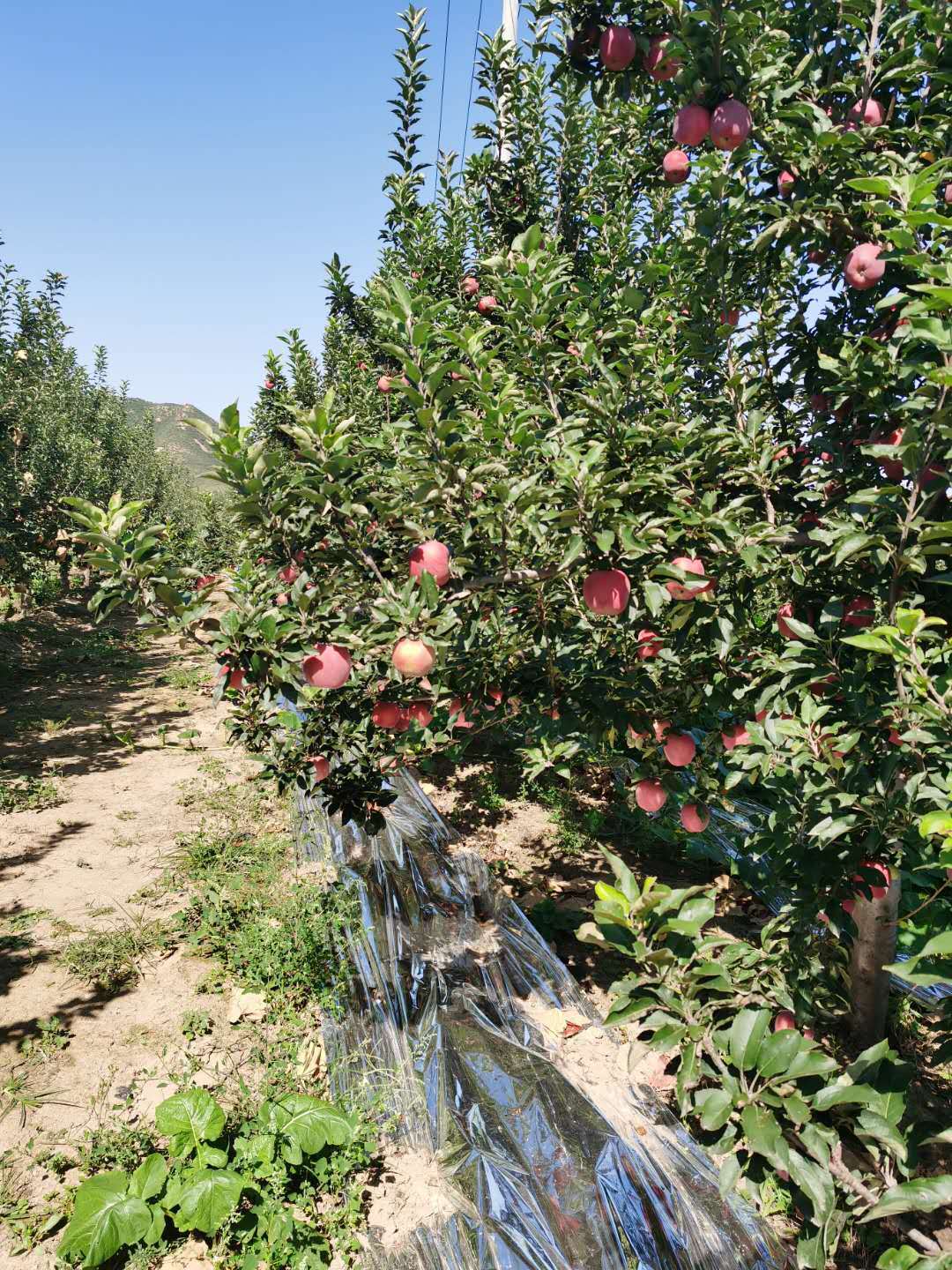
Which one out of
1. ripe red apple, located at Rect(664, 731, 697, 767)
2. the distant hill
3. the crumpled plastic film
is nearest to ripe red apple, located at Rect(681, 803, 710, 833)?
ripe red apple, located at Rect(664, 731, 697, 767)

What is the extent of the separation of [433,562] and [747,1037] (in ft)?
4.61

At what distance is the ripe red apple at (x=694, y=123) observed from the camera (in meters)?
2.01

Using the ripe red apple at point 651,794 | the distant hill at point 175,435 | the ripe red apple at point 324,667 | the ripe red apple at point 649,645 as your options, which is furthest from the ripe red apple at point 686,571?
the distant hill at point 175,435

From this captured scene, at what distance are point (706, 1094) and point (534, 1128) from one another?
1.59 meters

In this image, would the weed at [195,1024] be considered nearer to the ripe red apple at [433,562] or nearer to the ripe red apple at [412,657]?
the ripe red apple at [412,657]

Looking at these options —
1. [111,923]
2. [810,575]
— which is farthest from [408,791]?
[810,575]

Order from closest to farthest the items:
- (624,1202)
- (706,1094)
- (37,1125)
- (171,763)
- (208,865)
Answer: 1. (706,1094)
2. (624,1202)
3. (37,1125)
4. (208,865)
5. (171,763)

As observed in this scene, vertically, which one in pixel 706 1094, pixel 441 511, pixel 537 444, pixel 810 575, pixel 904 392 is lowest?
pixel 706 1094

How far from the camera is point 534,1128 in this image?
105 inches

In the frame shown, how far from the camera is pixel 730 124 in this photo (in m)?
1.95

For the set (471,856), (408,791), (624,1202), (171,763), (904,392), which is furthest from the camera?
(171,763)

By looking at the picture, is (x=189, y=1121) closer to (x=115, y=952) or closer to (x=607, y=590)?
(x=115, y=952)

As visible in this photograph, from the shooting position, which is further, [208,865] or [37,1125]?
[208,865]

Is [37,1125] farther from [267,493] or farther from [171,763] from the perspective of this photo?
[171,763]
